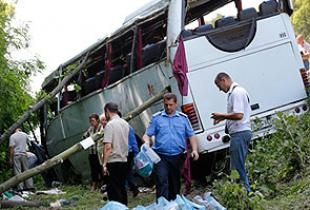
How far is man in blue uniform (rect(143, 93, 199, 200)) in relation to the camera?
7824 mm

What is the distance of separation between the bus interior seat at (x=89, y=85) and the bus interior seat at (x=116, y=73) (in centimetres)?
88

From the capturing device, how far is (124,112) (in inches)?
473

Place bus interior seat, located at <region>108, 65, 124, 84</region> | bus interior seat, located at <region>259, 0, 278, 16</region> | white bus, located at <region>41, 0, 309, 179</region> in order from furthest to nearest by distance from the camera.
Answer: bus interior seat, located at <region>108, 65, 124, 84</region>, bus interior seat, located at <region>259, 0, 278, 16</region>, white bus, located at <region>41, 0, 309, 179</region>

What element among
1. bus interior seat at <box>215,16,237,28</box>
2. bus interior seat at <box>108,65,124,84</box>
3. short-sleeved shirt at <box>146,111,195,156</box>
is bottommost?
short-sleeved shirt at <box>146,111,195,156</box>

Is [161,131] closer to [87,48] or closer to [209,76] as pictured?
[209,76]

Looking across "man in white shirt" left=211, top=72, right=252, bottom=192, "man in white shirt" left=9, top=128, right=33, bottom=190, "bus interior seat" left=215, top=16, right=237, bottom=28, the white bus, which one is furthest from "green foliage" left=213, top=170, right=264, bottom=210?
"man in white shirt" left=9, top=128, right=33, bottom=190

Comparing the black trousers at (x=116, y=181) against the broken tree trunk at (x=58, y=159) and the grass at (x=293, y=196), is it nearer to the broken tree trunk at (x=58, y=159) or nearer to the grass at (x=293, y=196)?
the broken tree trunk at (x=58, y=159)

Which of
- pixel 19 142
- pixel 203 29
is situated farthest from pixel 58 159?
pixel 19 142

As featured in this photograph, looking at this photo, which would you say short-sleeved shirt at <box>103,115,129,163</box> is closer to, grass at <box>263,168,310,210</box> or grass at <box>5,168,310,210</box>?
grass at <box>5,168,310,210</box>

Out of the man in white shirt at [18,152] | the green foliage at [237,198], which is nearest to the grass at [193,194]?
the green foliage at [237,198]

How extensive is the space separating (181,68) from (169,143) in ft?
6.96

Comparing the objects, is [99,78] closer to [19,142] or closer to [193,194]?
[19,142]

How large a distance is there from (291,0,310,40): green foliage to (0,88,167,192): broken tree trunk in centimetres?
2404

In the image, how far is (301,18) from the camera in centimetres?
3378
